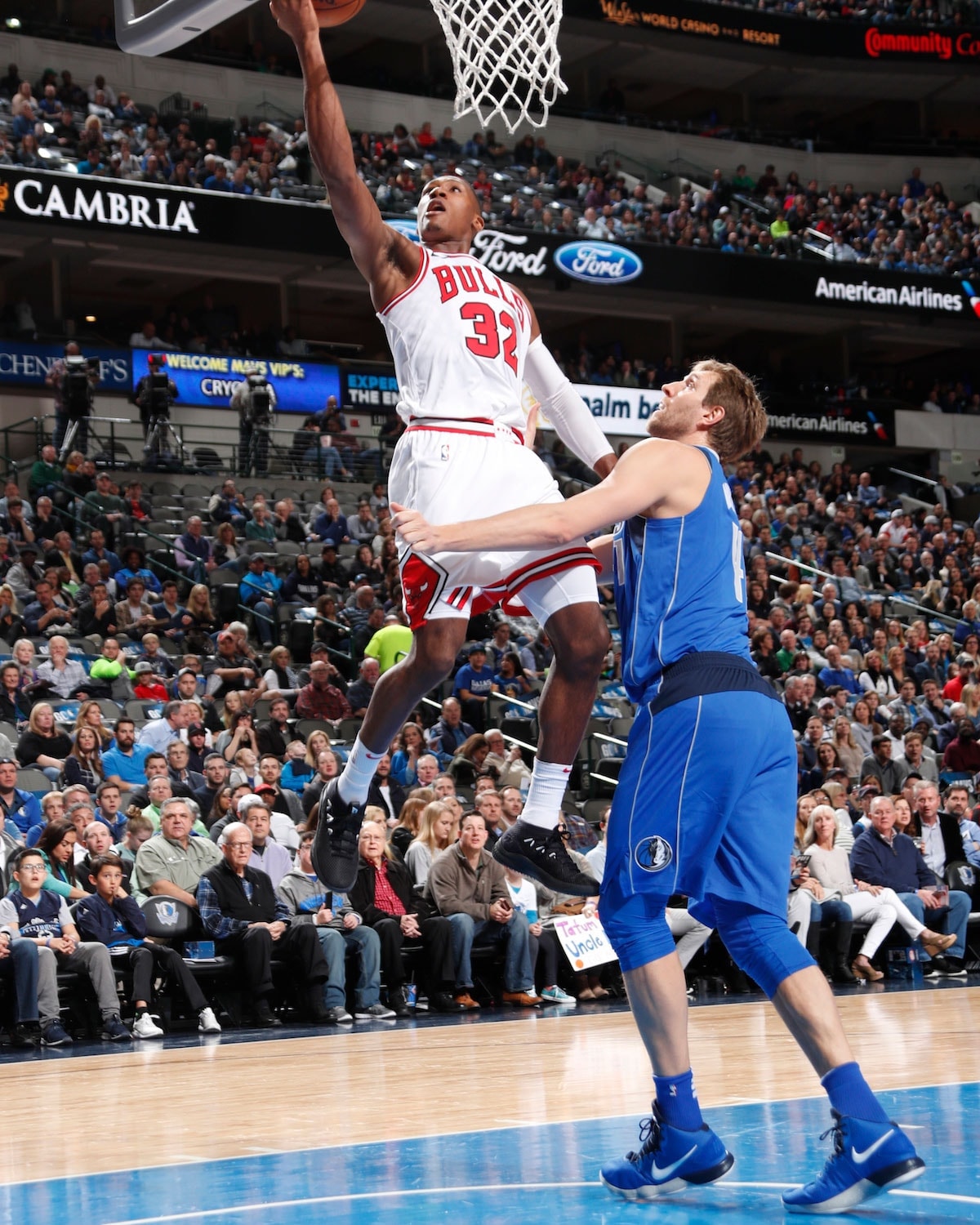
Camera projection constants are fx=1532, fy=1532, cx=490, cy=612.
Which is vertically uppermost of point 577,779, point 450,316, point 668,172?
point 668,172

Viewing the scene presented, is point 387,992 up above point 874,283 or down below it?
below

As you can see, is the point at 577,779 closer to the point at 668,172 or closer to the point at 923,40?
the point at 668,172

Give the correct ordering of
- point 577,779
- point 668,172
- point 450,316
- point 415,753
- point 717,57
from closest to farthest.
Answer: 1. point 450,316
2. point 415,753
3. point 577,779
4. point 668,172
5. point 717,57

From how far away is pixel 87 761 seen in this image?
11539mm

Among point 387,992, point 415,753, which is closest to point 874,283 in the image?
point 415,753

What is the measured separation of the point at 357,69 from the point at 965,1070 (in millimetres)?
29713

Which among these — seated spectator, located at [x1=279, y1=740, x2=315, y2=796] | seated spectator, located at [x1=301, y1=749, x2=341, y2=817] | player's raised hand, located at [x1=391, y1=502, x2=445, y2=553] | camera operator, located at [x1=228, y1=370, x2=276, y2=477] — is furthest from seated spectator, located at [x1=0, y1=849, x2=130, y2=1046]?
camera operator, located at [x1=228, y1=370, x2=276, y2=477]

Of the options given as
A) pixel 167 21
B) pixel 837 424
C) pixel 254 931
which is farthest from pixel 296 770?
pixel 837 424

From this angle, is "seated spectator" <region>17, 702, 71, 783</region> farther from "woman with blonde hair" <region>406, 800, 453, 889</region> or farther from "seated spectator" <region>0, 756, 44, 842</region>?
"woman with blonde hair" <region>406, 800, 453, 889</region>

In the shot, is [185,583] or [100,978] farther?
[185,583]

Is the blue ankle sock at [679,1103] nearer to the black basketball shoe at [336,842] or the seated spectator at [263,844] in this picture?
the black basketball shoe at [336,842]

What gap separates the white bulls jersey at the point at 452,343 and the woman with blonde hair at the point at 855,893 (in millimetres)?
7876

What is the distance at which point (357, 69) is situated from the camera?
32.8 meters

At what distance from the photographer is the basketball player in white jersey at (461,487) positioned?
4.83m
